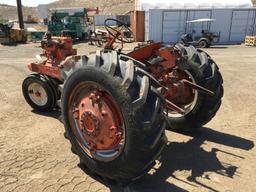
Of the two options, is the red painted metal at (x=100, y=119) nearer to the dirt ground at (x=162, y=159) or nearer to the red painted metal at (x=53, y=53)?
the dirt ground at (x=162, y=159)

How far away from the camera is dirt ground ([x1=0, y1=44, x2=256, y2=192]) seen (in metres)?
3.41

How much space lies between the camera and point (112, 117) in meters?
3.08

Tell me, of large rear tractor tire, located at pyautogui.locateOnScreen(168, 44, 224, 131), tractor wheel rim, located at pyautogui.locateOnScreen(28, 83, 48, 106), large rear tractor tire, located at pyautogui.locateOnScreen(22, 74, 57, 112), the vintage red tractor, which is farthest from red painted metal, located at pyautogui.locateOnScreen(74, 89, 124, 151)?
tractor wheel rim, located at pyautogui.locateOnScreen(28, 83, 48, 106)

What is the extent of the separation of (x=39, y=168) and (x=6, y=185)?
17.7 inches

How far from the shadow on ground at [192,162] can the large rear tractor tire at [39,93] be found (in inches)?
95.8

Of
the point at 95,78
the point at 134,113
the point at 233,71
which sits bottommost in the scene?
the point at 233,71

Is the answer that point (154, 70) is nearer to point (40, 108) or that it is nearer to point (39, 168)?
point (39, 168)

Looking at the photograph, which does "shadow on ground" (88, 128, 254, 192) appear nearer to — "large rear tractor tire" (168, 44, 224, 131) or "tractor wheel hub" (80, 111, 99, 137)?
"large rear tractor tire" (168, 44, 224, 131)

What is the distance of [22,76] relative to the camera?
29.4ft

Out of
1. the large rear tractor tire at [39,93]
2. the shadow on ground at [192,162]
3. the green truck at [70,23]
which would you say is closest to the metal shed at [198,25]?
the green truck at [70,23]

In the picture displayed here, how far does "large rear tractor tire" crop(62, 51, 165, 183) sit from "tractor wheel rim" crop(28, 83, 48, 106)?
2.13 metres

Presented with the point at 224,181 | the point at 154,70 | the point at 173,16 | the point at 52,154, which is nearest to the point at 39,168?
the point at 52,154

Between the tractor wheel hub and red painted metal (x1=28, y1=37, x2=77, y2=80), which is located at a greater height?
red painted metal (x1=28, y1=37, x2=77, y2=80)

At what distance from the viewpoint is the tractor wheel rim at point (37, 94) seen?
5.57 meters
